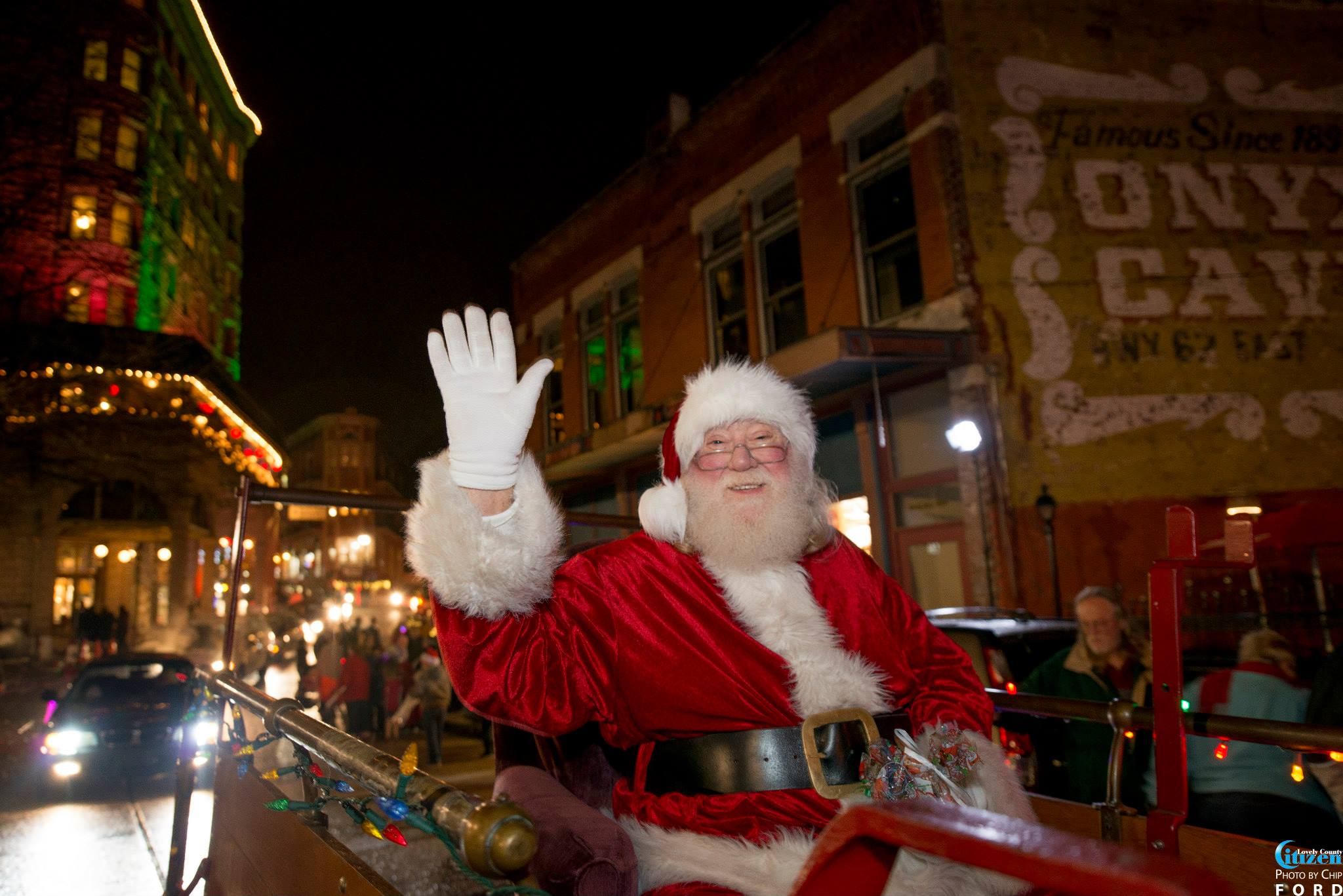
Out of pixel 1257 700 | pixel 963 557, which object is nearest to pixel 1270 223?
pixel 963 557

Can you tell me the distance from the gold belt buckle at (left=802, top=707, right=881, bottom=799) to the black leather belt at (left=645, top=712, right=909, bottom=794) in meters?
0.02

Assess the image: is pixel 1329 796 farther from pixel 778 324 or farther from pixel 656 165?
pixel 656 165

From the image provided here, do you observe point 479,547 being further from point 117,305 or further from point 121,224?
point 121,224

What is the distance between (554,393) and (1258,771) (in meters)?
17.3

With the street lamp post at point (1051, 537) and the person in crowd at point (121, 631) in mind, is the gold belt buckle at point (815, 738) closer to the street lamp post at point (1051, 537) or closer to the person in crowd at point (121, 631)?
the street lamp post at point (1051, 537)

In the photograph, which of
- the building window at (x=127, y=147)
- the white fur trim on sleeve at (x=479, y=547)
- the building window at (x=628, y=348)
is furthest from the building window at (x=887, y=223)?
the building window at (x=127, y=147)

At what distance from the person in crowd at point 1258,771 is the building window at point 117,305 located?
31.4 m

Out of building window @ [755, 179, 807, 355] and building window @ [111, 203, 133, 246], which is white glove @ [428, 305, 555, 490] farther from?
building window @ [111, 203, 133, 246]

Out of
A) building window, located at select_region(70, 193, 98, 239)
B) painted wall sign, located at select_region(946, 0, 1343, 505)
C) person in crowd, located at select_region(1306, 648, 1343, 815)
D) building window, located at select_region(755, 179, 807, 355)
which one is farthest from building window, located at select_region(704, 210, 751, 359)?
building window, located at select_region(70, 193, 98, 239)

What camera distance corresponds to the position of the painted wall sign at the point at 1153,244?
419 inches

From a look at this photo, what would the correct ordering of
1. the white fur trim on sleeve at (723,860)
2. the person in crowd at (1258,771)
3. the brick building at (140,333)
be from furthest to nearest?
the brick building at (140,333)
the person in crowd at (1258,771)
the white fur trim on sleeve at (723,860)

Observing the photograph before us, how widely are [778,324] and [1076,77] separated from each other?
551 cm

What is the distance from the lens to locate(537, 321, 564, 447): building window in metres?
19.2

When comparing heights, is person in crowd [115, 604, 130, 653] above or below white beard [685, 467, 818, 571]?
below
